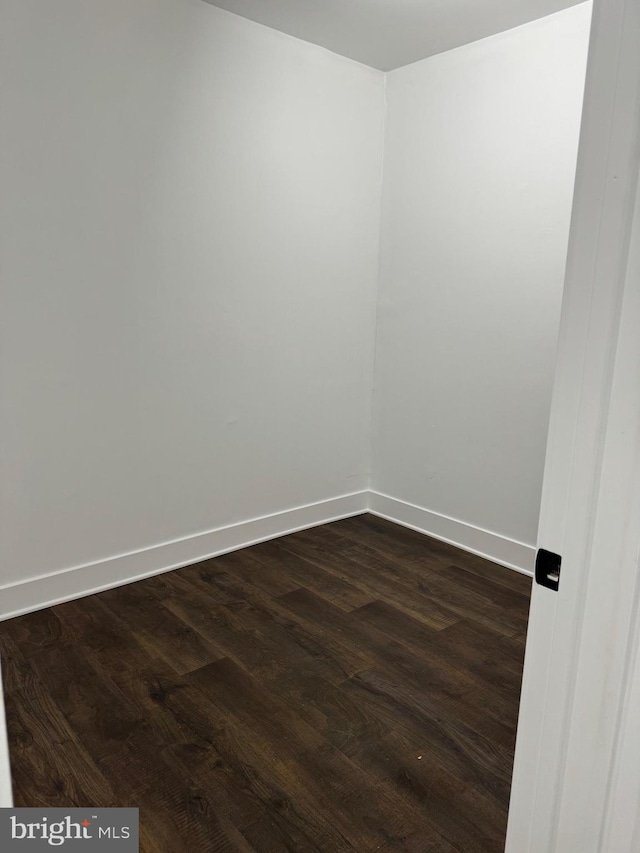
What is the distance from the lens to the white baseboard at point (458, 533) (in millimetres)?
3166

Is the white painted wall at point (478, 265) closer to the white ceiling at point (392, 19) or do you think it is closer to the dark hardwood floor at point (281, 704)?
the white ceiling at point (392, 19)

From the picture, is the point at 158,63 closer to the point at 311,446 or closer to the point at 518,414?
the point at 311,446

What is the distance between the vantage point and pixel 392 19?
111 inches

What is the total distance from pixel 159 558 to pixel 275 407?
93 cm

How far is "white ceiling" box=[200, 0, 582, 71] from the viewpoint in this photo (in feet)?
8.82

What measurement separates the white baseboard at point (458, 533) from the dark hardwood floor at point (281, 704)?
3.8 inches

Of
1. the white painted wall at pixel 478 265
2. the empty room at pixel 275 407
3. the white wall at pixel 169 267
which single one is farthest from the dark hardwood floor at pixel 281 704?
the white painted wall at pixel 478 265

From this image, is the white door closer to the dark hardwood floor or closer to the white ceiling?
the dark hardwood floor

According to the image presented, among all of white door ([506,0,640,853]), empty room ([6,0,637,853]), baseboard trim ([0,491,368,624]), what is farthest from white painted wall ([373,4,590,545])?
white door ([506,0,640,853])

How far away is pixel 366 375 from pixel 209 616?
1.69 meters

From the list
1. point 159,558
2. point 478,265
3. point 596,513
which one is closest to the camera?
point 596,513

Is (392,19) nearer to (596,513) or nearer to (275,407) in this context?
(275,407)

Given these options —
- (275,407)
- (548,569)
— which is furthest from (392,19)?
(548,569)

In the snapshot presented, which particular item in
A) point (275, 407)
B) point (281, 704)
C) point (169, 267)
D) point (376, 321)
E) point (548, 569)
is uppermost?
point (169, 267)
